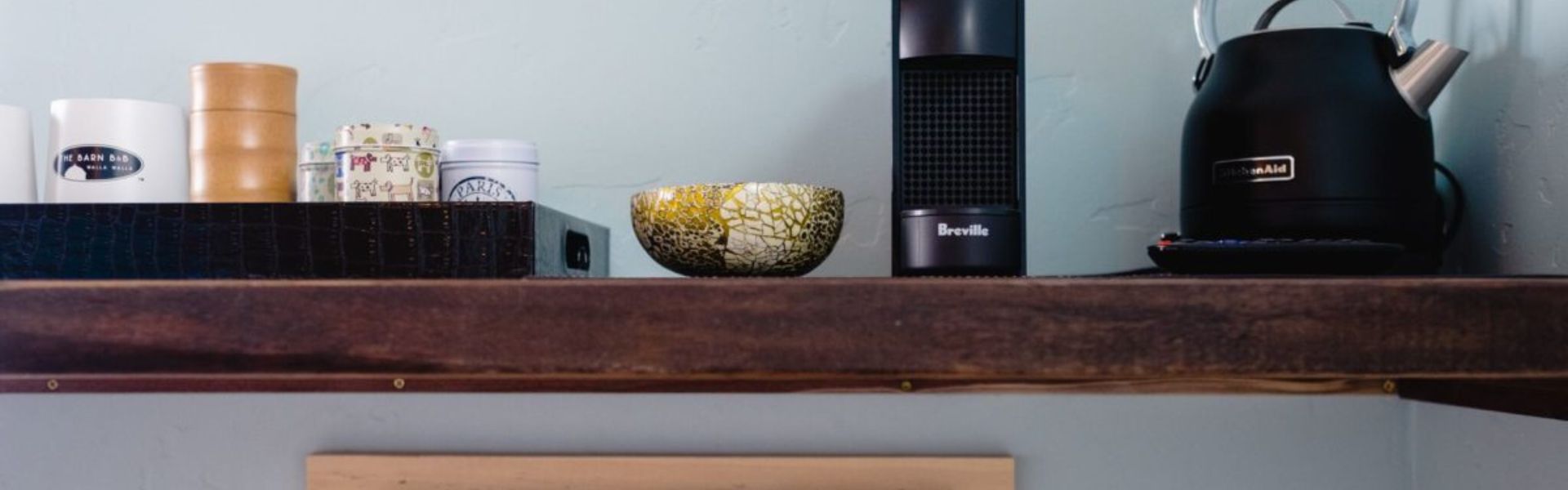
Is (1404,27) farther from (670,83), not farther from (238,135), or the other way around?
(238,135)

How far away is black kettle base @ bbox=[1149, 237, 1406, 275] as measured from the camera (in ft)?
2.42

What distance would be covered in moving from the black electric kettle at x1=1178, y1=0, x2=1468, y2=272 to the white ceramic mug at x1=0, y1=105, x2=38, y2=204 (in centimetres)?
88

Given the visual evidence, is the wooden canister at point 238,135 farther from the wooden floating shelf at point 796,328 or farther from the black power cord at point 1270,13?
the black power cord at point 1270,13

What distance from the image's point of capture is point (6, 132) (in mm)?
872

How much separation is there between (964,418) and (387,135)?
21.9 inches

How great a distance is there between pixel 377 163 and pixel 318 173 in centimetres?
8

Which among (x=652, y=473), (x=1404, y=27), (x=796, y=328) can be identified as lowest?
(x=652, y=473)

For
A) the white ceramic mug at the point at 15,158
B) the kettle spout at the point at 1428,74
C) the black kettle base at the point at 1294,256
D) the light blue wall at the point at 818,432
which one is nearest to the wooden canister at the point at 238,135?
the white ceramic mug at the point at 15,158

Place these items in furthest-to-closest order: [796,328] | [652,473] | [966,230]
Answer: [652,473]
[966,230]
[796,328]

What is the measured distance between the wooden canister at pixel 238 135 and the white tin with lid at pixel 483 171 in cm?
14

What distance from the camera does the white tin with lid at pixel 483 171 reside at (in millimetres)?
883

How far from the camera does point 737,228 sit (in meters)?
0.83

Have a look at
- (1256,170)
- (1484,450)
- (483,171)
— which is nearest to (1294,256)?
(1256,170)

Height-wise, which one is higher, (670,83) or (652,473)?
(670,83)
